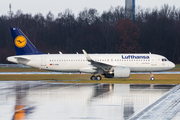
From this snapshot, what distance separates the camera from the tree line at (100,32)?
8794cm

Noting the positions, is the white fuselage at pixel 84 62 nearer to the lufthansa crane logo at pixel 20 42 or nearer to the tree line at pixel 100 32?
the lufthansa crane logo at pixel 20 42

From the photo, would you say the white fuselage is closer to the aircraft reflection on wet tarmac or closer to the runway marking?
the aircraft reflection on wet tarmac

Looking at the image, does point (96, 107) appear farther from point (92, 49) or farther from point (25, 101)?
point (92, 49)

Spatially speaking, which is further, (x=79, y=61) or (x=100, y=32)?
(x=100, y=32)

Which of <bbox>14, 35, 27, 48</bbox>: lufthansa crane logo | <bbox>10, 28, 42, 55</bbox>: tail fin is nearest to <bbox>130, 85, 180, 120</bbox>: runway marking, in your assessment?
<bbox>10, 28, 42, 55</bbox>: tail fin

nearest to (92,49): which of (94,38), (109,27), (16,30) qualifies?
(94,38)

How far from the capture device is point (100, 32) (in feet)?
320

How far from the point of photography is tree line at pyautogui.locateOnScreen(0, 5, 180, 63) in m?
87.9

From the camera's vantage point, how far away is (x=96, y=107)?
15.6 meters

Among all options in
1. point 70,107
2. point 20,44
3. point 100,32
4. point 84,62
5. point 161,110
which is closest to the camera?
point 161,110

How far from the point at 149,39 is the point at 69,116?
259 feet

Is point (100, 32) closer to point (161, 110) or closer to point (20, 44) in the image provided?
point (20, 44)

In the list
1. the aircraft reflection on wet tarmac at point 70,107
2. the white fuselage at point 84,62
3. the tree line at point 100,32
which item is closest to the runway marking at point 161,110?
the aircraft reflection on wet tarmac at point 70,107

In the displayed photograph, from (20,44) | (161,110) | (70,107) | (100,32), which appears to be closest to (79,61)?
(20,44)
